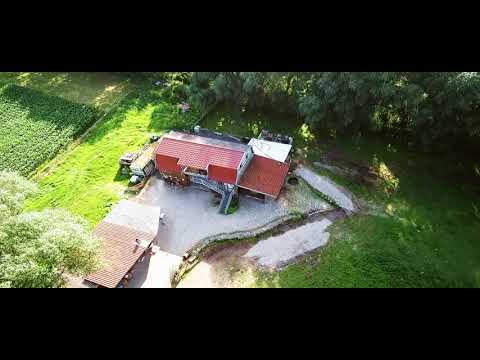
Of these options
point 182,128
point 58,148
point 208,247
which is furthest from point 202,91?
point 208,247

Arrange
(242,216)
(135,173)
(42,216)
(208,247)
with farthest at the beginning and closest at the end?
(135,173), (242,216), (208,247), (42,216)

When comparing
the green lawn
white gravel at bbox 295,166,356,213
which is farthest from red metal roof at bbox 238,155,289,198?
the green lawn

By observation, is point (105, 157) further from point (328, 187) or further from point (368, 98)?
point (368, 98)

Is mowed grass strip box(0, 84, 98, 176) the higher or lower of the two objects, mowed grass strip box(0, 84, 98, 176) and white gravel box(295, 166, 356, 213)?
the lower

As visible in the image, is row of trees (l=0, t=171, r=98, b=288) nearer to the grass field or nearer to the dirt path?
the dirt path

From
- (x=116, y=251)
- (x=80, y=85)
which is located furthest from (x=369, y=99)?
(x=80, y=85)
